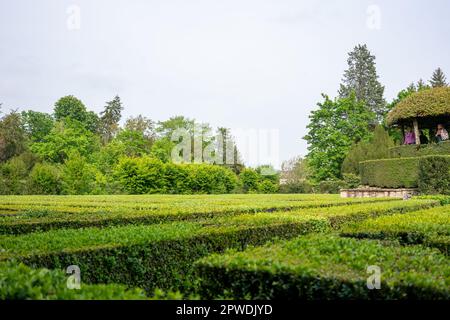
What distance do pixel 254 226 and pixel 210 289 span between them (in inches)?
142

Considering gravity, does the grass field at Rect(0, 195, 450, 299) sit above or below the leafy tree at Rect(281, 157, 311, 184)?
below

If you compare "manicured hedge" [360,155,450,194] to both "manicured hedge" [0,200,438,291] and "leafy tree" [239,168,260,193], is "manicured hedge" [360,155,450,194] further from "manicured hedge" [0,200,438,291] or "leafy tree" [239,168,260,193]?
"manicured hedge" [0,200,438,291]

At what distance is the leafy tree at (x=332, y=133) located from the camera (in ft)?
128

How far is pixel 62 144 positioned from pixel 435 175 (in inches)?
1389

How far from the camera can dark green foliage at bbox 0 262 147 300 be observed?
10.6 ft

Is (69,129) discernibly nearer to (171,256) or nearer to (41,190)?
(41,190)

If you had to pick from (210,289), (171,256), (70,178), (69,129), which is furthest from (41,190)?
(210,289)

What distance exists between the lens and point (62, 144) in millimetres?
44688

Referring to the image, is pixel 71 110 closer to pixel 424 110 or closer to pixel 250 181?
pixel 250 181

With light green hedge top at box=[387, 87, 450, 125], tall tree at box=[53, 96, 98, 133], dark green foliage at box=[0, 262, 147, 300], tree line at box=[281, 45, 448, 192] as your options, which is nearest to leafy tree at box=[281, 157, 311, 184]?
tree line at box=[281, 45, 448, 192]

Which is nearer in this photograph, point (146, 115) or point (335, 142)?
point (335, 142)

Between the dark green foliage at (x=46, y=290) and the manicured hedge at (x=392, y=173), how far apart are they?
21.1 meters

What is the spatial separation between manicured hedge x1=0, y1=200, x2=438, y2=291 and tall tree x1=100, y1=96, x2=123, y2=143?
54.5 meters

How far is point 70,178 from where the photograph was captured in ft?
102
